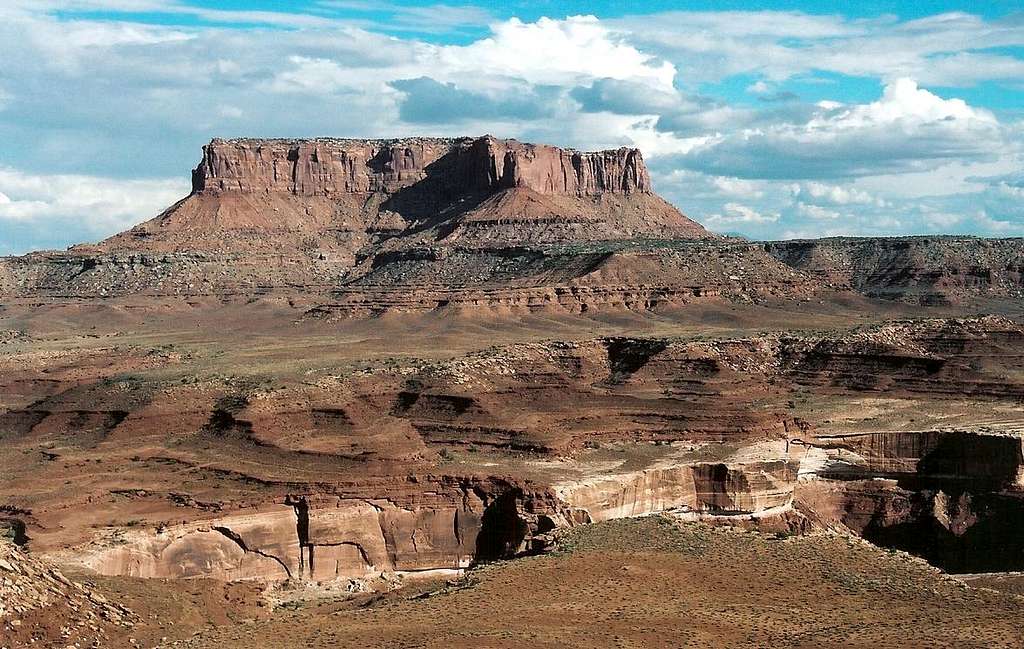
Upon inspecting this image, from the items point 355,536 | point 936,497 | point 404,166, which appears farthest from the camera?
point 404,166

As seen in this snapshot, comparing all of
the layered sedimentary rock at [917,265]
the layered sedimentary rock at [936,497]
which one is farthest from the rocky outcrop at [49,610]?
the layered sedimentary rock at [917,265]

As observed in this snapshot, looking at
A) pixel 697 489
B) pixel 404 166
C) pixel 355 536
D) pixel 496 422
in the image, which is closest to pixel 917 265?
pixel 404 166

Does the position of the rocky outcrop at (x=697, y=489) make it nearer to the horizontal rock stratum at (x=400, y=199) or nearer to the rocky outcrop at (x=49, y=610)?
the rocky outcrop at (x=49, y=610)

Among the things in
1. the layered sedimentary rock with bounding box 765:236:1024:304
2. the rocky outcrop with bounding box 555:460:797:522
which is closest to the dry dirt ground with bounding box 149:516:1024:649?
the rocky outcrop with bounding box 555:460:797:522

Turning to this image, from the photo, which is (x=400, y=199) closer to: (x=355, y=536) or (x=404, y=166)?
(x=404, y=166)

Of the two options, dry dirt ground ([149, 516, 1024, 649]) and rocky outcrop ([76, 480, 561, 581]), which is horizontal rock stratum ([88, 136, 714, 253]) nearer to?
rocky outcrop ([76, 480, 561, 581])

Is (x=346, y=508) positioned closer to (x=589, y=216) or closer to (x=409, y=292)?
(x=409, y=292)
